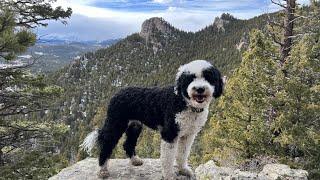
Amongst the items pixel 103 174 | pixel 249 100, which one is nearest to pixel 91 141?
pixel 103 174

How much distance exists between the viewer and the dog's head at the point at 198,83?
6.29 metres

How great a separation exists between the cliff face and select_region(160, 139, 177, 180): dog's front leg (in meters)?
0.37

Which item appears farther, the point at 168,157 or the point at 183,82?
the point at 168,157

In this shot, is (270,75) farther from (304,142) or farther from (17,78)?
(17,78)

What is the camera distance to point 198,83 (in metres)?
6.33

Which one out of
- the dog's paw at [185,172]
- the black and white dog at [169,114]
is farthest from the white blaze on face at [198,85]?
the dog's paw at [185,172]

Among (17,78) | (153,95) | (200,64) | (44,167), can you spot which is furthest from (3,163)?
(200,64)

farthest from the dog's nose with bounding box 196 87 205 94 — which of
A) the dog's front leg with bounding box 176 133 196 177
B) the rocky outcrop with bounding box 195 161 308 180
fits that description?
the rocky outcrop with bounding box 195 161 308 180

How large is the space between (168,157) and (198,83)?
4.61 ft

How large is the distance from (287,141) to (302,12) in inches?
171

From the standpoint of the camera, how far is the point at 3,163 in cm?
1223

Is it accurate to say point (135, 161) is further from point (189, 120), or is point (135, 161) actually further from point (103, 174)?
point (189, 120)

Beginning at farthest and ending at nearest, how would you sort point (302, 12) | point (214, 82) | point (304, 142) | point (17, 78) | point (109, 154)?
point (302, 12) → point (304, 142) → point (17, 78) → point (109, 154) → point (214, 82)

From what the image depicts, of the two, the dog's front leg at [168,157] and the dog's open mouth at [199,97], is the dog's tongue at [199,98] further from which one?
the dog's front leg at [168,157]
